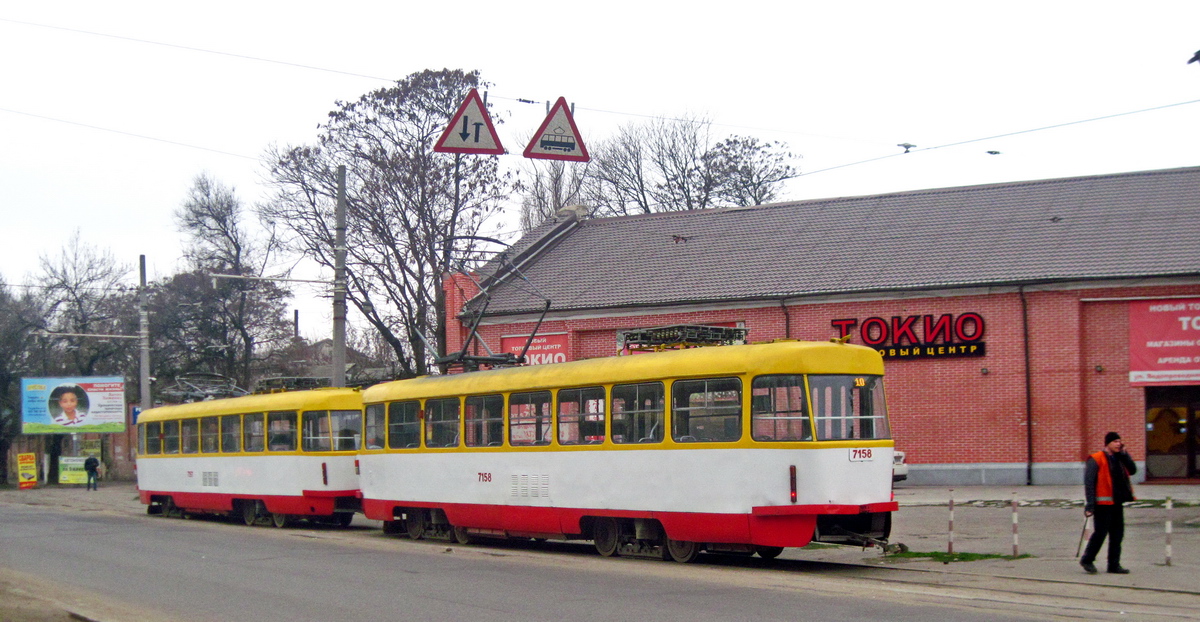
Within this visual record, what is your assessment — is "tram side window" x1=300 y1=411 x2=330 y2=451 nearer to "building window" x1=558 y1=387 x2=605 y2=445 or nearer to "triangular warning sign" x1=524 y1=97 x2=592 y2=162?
"building window" x1=558 y1=387 x2=605 y2=445

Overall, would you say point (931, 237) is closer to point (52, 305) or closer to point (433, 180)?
point (433, 180)

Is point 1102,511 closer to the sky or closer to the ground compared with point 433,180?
closer to the ground

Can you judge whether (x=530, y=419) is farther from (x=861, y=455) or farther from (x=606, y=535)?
(x=861, y=455)

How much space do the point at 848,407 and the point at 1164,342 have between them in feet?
47.2

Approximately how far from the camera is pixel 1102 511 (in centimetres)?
1227

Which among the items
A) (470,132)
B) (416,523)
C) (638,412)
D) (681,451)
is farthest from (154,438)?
(681,451)

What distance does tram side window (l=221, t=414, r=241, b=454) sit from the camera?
80.8 feet

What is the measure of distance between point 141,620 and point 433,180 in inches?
1123

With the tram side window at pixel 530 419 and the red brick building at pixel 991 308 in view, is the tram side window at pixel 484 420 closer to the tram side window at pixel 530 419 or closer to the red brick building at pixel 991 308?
the tram side window at pixel 530 419

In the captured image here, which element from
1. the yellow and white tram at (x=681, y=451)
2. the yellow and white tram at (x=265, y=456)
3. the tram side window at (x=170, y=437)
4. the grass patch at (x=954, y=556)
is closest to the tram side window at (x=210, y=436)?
the yellow and white tram at (x=265, y=456)

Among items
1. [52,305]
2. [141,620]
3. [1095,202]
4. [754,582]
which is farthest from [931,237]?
[52,305]

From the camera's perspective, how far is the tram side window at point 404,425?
1927cm

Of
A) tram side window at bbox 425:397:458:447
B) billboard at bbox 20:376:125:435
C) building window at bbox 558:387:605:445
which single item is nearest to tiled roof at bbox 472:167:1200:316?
tram side window at bbox 425:397:458:447

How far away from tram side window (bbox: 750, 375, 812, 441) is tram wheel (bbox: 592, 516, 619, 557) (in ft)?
9.75
